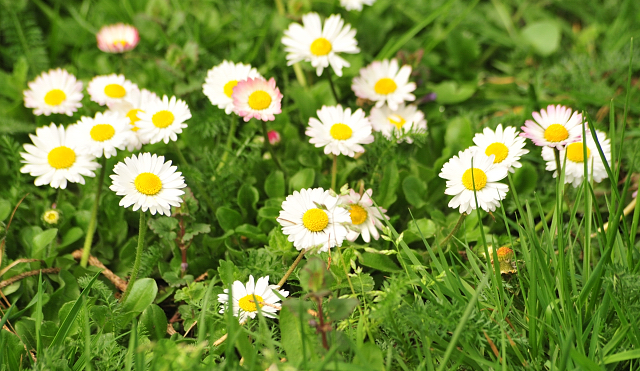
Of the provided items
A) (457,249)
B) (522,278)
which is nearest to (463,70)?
(457,249)

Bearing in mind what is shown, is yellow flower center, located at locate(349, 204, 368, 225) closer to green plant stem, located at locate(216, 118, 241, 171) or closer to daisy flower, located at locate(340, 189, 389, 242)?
daisy flower, located at locate(340, 189, 389, 242)

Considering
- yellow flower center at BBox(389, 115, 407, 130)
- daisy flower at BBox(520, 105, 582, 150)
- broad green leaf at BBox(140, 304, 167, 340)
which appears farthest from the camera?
yellow flower center at BBox(389, 115, 407, 130)

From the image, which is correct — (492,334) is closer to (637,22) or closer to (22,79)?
(22,79)

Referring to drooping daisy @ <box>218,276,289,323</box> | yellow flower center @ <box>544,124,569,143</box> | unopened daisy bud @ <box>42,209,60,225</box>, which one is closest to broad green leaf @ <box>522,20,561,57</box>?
yellow flower center @ <box>544,124,569,143</box>

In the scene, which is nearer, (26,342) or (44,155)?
(26,342)

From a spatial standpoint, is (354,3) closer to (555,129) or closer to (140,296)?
(555,129)

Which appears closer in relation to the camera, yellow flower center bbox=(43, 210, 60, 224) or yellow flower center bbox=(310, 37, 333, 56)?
yellow flower center bbox=(43, 210, 60, 224)

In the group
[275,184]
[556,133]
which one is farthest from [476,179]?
[275,184]
